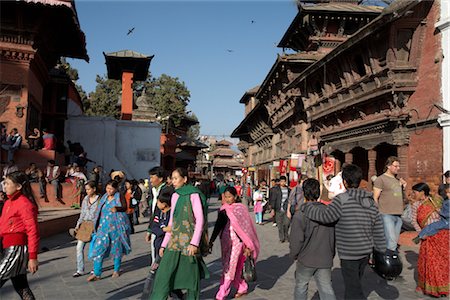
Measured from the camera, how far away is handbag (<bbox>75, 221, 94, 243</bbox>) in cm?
752

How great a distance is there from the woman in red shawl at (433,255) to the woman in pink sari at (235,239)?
2.55 metres

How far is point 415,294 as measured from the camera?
654 centimetres

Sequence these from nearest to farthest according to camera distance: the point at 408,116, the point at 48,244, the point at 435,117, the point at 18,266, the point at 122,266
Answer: the point at 18,266 → the point at 122,266 → the point at 48,244 → the point at 435,117 → the point at 408,116

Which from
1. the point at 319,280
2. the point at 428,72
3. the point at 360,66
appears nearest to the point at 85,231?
the point at 319,280

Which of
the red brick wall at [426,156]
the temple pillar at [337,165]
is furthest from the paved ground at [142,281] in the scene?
the temple pillar at [337,165]

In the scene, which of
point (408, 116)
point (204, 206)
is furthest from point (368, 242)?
point (408, 116)

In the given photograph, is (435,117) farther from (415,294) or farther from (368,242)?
(368,242)

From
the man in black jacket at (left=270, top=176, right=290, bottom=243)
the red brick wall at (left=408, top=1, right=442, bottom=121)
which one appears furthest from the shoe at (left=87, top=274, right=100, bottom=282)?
the red brick wall at (left=408, top=1, right=442, bottom=121)

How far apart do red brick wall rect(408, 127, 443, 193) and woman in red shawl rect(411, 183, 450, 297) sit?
643 centimetres

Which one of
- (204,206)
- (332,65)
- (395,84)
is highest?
(332,65)

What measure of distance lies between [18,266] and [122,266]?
4161 millimetres

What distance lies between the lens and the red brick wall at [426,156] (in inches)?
496

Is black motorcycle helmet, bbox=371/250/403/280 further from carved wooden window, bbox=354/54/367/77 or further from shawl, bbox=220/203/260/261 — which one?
carved wooden window, bbox=354/54/367/77

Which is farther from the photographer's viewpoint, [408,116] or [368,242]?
[408,116]
